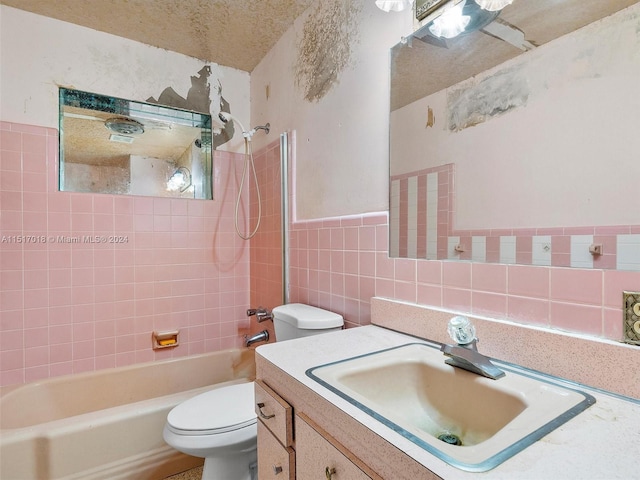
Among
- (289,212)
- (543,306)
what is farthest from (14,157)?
(543,306)

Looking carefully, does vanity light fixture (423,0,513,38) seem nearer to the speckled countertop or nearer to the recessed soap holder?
the speckled countertop

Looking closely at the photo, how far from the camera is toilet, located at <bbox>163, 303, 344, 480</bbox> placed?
4.03 feet

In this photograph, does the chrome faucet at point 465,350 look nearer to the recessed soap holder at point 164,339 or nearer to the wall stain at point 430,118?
the wall stain at point 430,118

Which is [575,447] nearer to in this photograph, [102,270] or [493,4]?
[493,4]

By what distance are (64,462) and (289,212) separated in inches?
60.4

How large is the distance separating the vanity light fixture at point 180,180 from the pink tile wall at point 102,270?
97mm

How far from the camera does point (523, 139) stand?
2.80ft

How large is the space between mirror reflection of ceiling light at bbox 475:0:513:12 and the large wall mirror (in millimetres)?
21

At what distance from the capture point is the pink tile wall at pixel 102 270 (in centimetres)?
165

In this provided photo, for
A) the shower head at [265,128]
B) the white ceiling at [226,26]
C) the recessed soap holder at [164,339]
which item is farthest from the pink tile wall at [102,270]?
the white ceiling at [226,26]

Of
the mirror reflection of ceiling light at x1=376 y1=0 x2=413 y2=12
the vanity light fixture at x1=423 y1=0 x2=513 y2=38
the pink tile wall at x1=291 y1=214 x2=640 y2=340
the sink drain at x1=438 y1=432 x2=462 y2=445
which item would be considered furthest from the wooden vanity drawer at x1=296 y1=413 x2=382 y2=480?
the mirror reflection of ceiling light at x1=376 y1=0 x2=413 y2=12

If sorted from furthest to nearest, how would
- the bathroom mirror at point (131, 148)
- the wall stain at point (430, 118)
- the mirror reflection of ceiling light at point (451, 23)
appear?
the bathroom mirror at point (131, 148) → the wall stain at point (430, 118) → the mirror reflection of ceiling light at point (451, 23)

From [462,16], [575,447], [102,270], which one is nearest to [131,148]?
[102,270]

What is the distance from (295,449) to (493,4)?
131 centimetres
